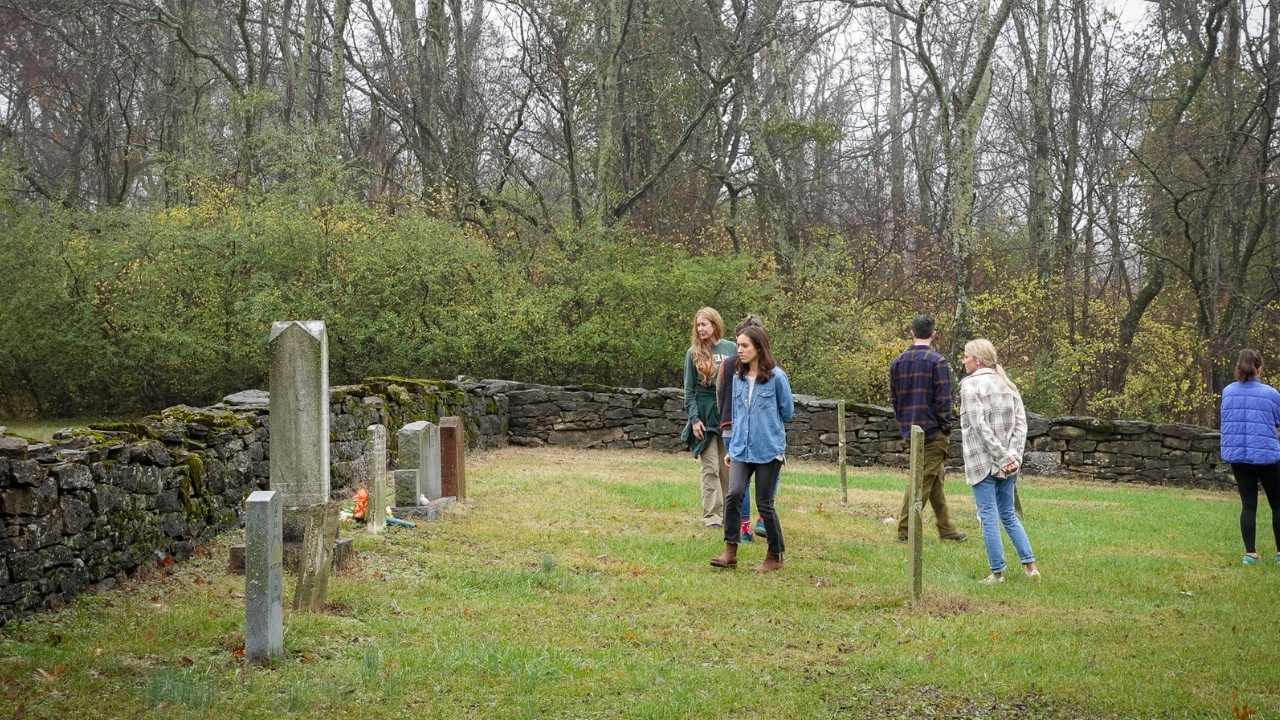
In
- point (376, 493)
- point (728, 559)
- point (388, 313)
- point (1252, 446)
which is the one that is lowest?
point (728, 559)

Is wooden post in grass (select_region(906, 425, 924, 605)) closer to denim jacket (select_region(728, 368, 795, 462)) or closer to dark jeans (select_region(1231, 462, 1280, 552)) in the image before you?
Answer: denim jacket (select_region(728, 368, 795, 462))

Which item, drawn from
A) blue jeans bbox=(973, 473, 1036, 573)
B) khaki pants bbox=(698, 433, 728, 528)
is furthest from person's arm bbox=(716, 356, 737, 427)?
blue jeans bbox=(973, 473, 1036, 573)

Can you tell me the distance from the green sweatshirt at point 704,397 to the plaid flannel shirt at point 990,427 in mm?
2356

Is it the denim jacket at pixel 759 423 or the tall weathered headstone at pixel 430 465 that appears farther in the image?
the tall weathered headstone at pixel 430 465

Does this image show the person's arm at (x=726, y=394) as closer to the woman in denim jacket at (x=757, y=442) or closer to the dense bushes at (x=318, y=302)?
the woman in denim jacket at (x=757, y=442)

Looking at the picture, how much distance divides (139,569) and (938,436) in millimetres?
6325

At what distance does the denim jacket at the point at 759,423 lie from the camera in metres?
8.95

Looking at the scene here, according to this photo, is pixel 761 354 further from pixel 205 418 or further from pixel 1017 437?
pixel 205 418

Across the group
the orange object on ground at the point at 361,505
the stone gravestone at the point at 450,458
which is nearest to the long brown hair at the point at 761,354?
the orange object on ground at the point at 361,505

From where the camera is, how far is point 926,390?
10.4m

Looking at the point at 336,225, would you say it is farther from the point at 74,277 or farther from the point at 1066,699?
the point at 1066,699

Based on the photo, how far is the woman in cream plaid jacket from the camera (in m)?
8.64

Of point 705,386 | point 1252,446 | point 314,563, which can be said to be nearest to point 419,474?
point 705,386

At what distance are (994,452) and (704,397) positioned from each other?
278 cm
